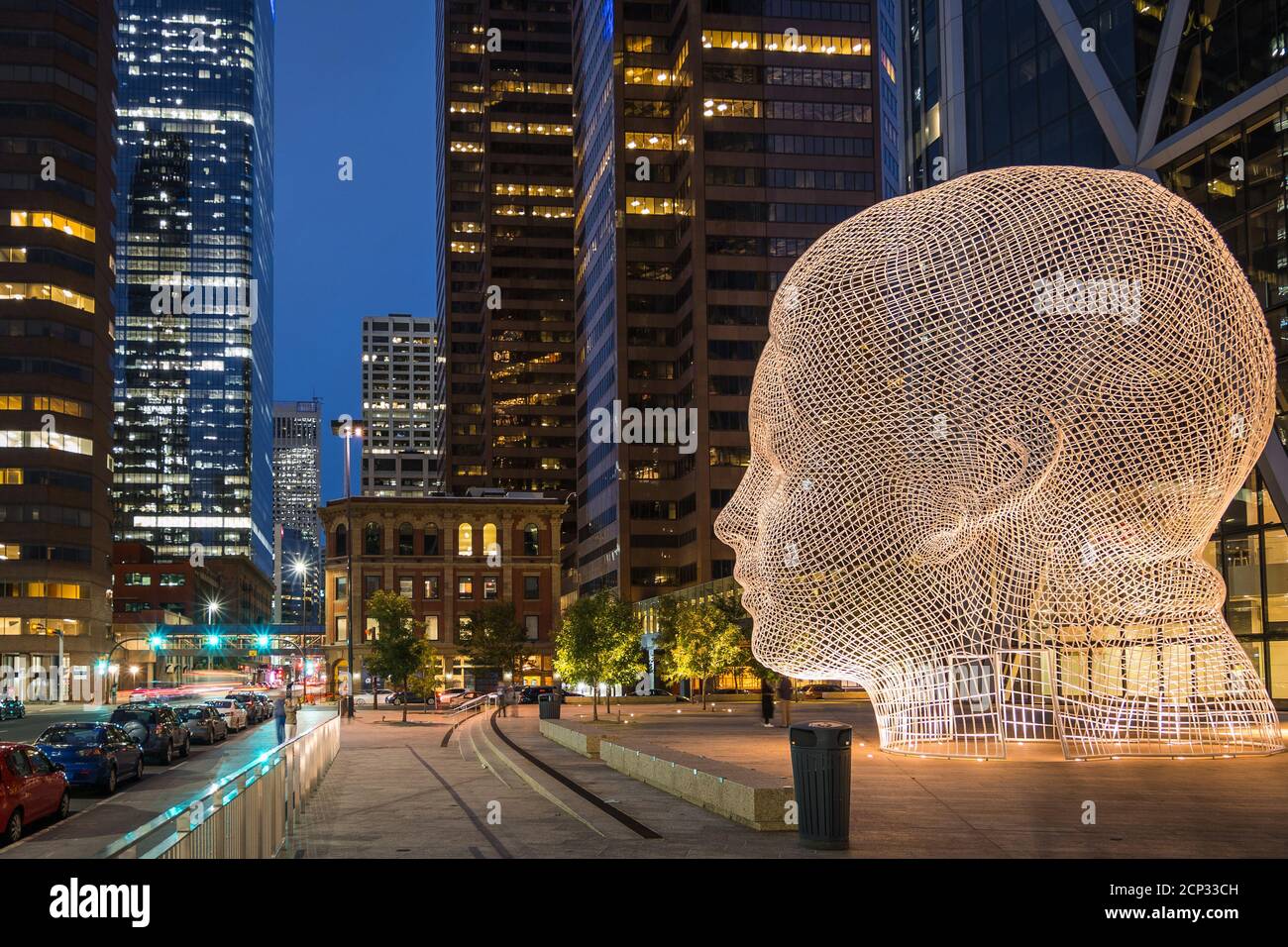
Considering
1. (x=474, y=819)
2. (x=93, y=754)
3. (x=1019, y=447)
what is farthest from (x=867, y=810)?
(x=93, y=754)

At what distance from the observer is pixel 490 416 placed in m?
163

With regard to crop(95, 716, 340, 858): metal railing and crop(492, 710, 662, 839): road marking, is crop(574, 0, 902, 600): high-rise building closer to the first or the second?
crop(492, 710, 662, 839): road marking

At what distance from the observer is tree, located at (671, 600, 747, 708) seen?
1954 inches

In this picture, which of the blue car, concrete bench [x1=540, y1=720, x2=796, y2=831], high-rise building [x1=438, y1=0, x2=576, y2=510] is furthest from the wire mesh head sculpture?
high-rise building [x1=438, y1=0, x2=576, y2=510]

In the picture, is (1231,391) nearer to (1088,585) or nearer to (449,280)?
(1088,585)

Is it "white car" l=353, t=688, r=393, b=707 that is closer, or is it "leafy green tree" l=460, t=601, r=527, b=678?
"white car" l=353, t=688, r=393, b=707

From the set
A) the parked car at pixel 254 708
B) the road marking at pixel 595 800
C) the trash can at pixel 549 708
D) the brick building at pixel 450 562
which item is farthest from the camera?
the brick building at pixel 450 562

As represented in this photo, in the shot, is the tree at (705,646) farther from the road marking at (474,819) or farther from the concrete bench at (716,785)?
the concrete bench at (716,785)

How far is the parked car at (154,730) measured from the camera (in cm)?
2962

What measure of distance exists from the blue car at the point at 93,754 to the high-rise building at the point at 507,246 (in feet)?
417

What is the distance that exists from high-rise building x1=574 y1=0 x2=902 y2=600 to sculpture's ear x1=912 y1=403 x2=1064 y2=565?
272 ft

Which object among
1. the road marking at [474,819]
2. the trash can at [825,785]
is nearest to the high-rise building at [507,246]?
the road marking at [474,819]

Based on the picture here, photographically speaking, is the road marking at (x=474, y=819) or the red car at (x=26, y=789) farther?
the red car at (x=26, y=789)
